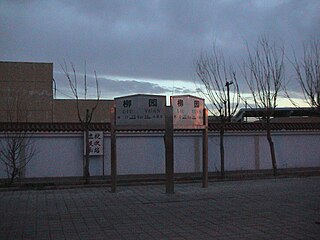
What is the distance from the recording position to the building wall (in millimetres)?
34438

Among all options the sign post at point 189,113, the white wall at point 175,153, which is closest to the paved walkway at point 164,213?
the sign post at point 189,113

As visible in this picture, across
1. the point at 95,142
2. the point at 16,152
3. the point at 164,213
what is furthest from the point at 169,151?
the point at 16,152

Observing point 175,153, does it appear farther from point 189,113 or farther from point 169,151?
point 169,151

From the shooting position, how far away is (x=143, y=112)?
49.1 feet

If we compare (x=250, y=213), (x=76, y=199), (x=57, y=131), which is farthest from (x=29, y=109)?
(x=250, y=213)

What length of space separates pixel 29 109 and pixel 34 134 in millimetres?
16329

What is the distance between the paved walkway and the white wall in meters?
3.55

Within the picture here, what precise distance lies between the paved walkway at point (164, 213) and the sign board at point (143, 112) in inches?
84.1

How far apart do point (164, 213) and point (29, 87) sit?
26090mm

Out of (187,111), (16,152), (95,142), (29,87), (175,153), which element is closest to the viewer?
(187,111)

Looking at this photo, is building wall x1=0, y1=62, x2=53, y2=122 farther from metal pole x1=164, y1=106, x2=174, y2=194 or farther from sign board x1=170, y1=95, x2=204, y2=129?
metal pole x1=164, y1=106, x2=174, y2=194

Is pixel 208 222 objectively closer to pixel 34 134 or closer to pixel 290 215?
pixel 290 215

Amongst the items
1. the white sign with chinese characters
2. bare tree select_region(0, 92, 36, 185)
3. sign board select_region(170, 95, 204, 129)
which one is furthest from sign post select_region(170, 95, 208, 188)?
bare tree select_region(0, 92, 36, 185)

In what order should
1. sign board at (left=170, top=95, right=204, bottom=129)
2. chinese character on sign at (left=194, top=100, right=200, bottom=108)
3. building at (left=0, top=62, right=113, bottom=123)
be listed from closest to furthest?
sign board at (left=170, top=95, right=204, bottom=129)
chinese character on sign at (left=194, top=100, right=200, bottom=108)
building at (left=0, top=62, right=113, bottom=123)
